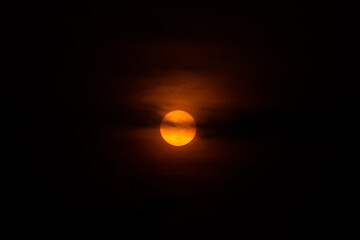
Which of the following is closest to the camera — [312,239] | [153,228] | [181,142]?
[153,228]

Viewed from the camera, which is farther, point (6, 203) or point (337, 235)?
point (337, 235)

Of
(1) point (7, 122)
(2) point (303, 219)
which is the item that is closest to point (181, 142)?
(2) point (303, 219)

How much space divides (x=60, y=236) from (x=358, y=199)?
4.85 m

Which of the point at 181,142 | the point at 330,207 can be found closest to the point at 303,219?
the point at 330,207

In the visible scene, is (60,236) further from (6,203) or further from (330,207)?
(330,207)

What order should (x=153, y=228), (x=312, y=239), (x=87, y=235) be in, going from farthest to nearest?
(x=312, y=239), (x=87, y=235), (x=153, y=228)

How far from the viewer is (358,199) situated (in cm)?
584

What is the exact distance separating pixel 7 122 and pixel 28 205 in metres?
1.69

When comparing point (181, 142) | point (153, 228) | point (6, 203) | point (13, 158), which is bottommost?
point (153, 228)

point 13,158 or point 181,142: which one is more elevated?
point 181,142

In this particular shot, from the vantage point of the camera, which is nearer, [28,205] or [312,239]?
[28,205]

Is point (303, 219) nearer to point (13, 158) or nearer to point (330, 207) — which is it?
point (330, 207)

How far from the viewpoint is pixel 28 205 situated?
498cm

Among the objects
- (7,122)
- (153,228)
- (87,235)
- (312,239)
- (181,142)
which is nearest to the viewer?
(7,122)
